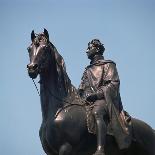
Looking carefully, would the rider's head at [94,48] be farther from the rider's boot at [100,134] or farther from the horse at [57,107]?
the rider's boot at [100,134]

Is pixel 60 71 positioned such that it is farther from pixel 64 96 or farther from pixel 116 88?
pixel 116 88

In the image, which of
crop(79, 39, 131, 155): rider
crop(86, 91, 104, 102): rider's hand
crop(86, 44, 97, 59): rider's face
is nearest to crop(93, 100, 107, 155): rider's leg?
crop(79, 39, 131, 155): rider

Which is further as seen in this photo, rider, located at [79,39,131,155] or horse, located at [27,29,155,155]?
rider, located at [79,39,131,155]

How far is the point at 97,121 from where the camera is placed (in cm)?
1103

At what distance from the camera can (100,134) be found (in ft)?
35.8

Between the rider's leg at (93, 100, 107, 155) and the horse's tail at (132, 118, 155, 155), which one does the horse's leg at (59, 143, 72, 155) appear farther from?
the horse's tail at (132, 118, 155, 155)

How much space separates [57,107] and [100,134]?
1027 mm

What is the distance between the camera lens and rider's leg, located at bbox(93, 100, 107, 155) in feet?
35.5

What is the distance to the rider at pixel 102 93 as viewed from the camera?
11.1m

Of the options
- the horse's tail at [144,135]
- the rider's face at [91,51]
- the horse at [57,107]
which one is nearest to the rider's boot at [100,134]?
the horse at [57,107]

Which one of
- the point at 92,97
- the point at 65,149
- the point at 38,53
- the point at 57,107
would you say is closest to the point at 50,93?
the point at 57,107

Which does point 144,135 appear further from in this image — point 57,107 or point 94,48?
point 57,107

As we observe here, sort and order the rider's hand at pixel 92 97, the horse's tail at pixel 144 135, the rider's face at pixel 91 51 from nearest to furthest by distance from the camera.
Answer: the rider's hand at pixel 92 97
the horse's tail at pixel 144 135
the rider's face at pixel 91 51

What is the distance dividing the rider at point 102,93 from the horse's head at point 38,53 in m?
1.49
